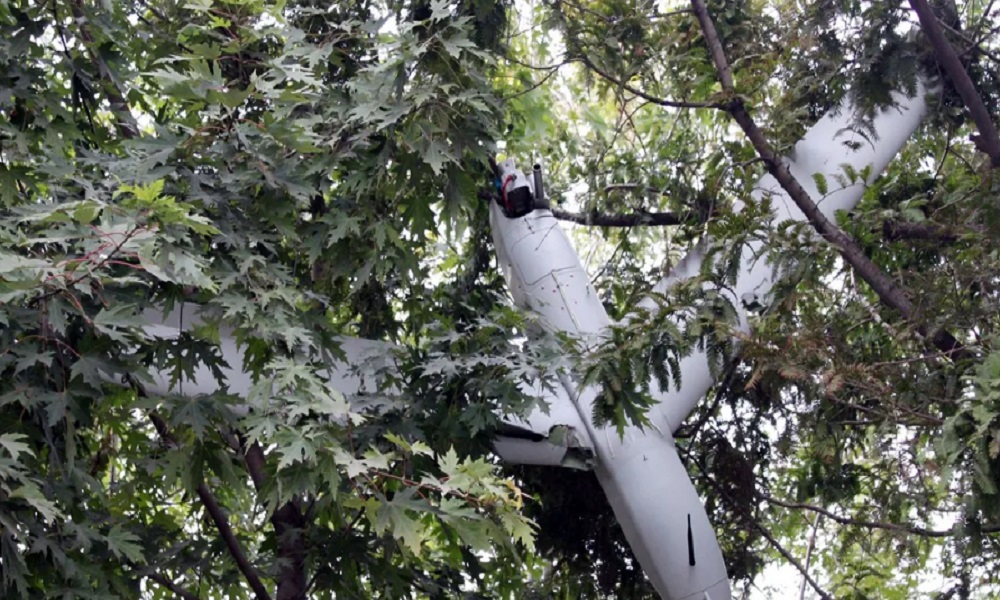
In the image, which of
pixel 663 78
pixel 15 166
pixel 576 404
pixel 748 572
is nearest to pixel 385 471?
pixel 576 404

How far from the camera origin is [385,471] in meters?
3.58

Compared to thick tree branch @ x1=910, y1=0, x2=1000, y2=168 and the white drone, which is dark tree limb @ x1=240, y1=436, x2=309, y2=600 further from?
thick tree branch @ x1=910, y1=0, x2=1000, y2=168

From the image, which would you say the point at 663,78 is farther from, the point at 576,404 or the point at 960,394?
the point at 960,394

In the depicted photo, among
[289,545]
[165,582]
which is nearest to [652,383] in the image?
[289,545]

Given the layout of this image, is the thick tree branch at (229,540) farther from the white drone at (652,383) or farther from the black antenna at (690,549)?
the black antenna at (690,549)

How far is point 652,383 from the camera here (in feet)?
16.1

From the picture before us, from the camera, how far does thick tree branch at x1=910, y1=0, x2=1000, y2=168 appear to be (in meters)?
4.30

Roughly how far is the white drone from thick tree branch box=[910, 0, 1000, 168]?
1.61ft

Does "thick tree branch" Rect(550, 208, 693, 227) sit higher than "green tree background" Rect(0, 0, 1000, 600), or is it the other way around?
"thick tree branch" Rect(550, 208, 693, 227)

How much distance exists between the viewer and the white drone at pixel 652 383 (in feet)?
14.9

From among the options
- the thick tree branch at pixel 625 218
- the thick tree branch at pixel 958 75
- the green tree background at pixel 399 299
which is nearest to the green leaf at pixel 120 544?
the green tree background at pixel 399 299

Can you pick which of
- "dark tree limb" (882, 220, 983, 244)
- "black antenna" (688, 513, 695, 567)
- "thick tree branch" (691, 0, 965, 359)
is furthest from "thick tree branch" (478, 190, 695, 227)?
"black antenna" (688, 513, 695, 567)

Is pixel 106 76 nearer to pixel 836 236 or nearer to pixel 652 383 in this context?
pixel 652 383

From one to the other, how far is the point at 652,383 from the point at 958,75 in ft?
5.52
